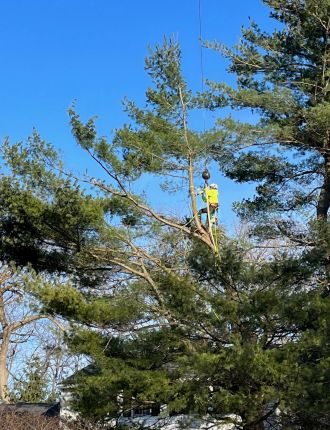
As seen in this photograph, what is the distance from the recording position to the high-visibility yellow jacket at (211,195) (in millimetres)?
11938

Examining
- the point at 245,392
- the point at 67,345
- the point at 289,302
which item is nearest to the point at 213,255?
the point at 289,302

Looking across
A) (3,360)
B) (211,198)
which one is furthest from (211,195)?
(3,360)

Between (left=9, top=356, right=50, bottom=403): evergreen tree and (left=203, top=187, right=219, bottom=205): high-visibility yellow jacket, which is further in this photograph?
(left=9, top=356, right=50, bottom=403): evergreen tree

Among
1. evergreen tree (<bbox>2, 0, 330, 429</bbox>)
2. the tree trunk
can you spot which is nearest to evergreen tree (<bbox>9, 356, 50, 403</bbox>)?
the tree trunk

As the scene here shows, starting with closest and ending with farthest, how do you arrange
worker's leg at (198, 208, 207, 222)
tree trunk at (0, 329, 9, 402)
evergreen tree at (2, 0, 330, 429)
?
1. evergreen tree at (2, 0, 330, 429)
2. worker's leg at (198, 208, 207, 222)
3. tree trunk at (0, 329, 9, 402)

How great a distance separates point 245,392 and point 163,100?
6.33 m

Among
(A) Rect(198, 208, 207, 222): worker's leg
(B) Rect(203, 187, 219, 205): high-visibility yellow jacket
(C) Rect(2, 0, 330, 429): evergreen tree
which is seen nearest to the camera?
(C) Rect(2, 0, 330, 429): evergreen tree

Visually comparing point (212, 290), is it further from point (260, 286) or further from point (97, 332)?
point (97, 332)

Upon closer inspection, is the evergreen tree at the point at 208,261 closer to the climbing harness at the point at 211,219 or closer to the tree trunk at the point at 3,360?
the climbing harness at the point at 211,219

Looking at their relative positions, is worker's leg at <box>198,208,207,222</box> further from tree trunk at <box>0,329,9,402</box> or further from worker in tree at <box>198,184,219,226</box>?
tree trunk at <box>0,329,9,402</box>

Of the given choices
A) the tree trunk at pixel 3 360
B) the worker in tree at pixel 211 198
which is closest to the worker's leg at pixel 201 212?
the worker in tree at pixel 211 198

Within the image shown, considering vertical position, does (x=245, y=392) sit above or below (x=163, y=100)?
below

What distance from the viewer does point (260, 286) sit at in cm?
1045

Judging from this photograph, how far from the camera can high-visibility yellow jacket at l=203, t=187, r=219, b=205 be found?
11.9 meters
